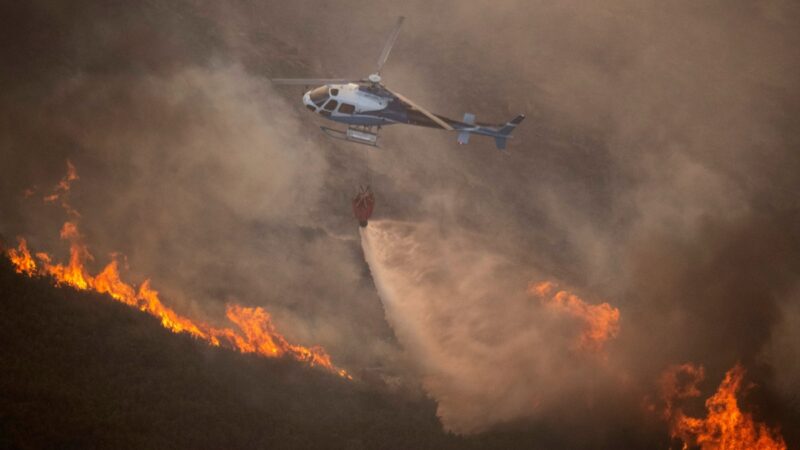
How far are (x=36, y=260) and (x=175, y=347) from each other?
1090cm

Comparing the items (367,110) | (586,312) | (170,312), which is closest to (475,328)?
(586,312)

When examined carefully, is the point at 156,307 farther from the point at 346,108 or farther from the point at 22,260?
the point at 346,108

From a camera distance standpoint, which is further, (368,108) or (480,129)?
(480,129)

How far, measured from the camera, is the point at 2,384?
2128cm

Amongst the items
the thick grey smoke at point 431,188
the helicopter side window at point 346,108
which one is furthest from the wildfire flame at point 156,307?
the helicopter side window at point 346,108

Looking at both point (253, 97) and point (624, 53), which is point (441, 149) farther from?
point (624, 53)

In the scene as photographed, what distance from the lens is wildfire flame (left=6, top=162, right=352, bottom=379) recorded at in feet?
101

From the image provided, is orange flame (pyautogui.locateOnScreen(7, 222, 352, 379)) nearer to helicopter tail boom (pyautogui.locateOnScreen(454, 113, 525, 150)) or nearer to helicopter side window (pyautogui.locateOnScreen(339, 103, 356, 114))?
helicopter side window (pyautogui.locateOnScreen(339, 103, 356, 114))

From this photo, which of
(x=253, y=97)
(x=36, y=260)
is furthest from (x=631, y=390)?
(x=36, y=260)

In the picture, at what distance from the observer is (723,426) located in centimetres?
→ 3141

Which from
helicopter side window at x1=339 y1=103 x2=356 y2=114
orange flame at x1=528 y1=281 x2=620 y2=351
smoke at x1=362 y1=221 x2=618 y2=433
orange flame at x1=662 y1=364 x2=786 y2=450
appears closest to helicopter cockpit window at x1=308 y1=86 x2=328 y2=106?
helicopter side window at x1=339 y1=103 x2=356 y2=114

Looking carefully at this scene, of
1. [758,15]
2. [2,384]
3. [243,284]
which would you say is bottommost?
[243,284]

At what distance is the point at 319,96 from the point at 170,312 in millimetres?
14333

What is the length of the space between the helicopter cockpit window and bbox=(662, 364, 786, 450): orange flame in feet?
78.6
